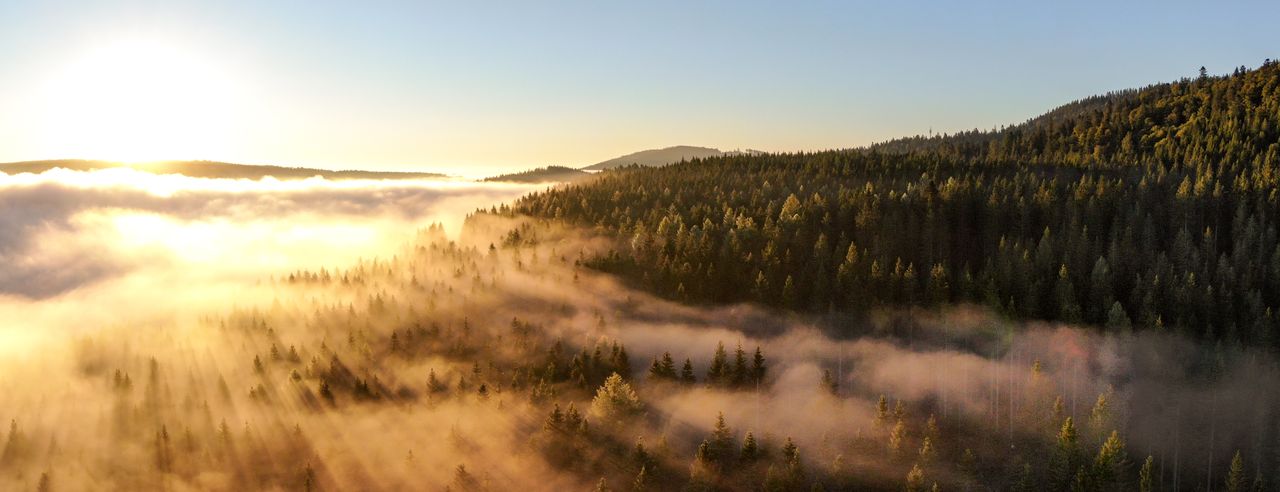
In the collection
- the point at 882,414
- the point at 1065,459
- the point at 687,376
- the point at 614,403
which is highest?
the point at 1065,459

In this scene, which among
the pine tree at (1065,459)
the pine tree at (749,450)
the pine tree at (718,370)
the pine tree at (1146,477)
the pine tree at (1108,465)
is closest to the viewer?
the pine tree at (1146,477)

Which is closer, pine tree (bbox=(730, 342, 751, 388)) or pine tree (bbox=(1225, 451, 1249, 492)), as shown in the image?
pine tree (bbox=(1225, 451, 1249, 492))

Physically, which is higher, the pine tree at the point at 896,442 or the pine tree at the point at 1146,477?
the pine tree at the point at 1146,477

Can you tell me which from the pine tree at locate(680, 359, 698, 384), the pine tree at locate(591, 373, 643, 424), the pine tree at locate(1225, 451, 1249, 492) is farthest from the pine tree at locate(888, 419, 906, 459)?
the pine tree at locate(591, 373, 643, 424)

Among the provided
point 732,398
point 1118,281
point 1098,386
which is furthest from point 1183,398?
point 732,398

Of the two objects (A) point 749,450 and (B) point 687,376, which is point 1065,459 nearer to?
(A) point 749,450

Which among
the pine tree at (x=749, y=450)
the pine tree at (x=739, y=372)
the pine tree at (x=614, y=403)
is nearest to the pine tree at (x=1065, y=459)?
the pine tree at (x=749, y=450)

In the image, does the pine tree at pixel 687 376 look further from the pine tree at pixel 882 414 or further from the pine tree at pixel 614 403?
the pine tree at pixel 882 414

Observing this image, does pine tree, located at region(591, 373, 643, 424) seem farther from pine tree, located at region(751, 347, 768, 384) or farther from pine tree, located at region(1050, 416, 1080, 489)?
pine tree, located at region(1050, 416, 1080, 489)

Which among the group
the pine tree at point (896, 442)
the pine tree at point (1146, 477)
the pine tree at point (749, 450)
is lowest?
the pine tree at point (749, 450)

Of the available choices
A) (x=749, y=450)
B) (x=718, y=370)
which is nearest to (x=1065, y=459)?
(x=749, y=450)

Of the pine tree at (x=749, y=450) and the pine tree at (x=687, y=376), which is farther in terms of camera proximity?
the pine tree at (x=687, y=376)

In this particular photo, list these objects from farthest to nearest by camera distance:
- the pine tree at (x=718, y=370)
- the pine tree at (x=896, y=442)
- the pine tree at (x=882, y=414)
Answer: the pine tree at (x=718, y=370) < the pine tree at (x=882, y=414) < the pine tree at (x=896, y=442)
